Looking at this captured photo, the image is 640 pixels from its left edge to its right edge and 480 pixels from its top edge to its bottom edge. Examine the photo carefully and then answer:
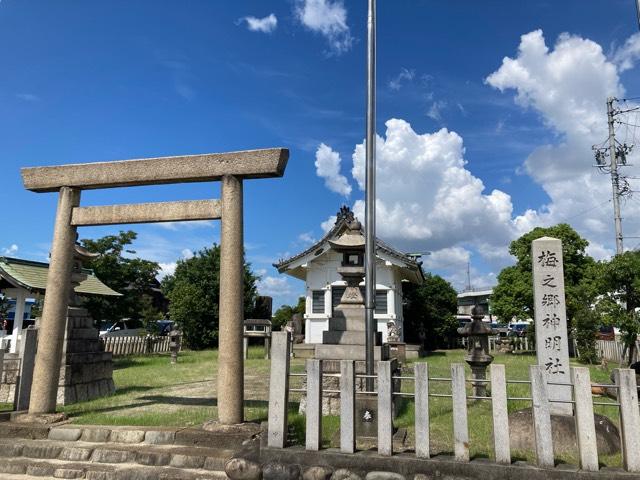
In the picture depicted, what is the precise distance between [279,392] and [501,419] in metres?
2.69

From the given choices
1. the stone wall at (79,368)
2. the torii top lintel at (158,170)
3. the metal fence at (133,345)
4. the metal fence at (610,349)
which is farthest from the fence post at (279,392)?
the metal fence at (610,349)

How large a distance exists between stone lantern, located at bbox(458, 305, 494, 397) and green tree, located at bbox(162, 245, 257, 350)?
64.3 ft

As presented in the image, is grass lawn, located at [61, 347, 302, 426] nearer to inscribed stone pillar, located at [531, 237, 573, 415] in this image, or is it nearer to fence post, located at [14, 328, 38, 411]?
fence post, located at [14, 328, 38, 411]

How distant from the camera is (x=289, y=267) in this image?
80.0 feet

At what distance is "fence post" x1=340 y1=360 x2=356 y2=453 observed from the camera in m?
5.48

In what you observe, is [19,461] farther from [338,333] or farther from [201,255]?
[201,255]

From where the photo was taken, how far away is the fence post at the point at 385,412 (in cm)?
534

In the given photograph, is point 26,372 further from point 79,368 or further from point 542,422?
point 542,422

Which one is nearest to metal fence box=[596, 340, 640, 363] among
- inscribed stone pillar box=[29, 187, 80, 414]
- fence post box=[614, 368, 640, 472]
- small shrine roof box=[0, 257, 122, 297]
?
fence post box=[614, 368, 640, 472]

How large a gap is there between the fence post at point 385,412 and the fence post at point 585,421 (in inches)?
80.9

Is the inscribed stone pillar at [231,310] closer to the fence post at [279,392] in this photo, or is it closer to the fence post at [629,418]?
the fence post at [279,392]

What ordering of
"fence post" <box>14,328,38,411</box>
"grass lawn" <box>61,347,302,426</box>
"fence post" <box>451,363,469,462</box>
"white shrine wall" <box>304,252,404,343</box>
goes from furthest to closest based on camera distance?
"white shrine wall" <box>304,252,404,343</box>, "fence post" <box>14,328,38,411</box>, "grass lawn" <box>61,347,302,426</box>, "fence post" <box>451,363,469,462</box>

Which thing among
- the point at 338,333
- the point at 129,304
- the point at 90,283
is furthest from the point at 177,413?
the point at 129,304

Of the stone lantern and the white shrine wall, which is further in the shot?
the white shrine wall
